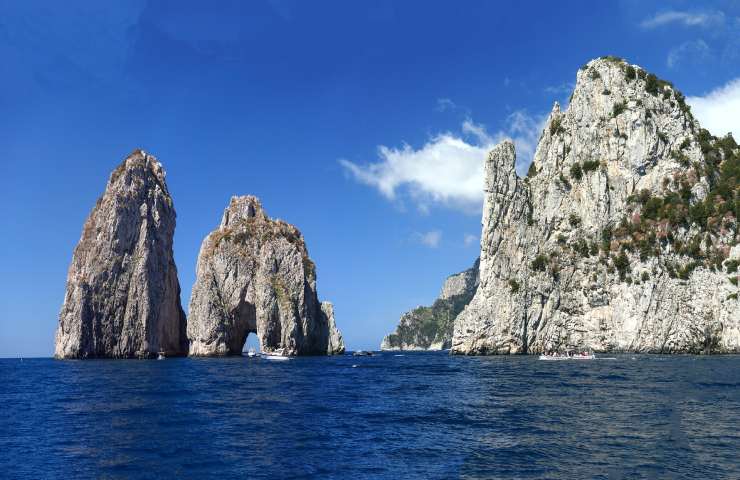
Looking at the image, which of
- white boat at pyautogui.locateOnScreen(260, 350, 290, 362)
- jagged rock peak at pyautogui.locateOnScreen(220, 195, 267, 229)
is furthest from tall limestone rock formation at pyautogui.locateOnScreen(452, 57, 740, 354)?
jagged rock peak at pyautogui.locateOnScreen(220, 195, 267, 229)

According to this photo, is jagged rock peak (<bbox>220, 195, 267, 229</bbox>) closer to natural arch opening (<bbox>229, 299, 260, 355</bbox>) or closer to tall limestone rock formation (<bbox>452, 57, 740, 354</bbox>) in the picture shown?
natural arch opening (<bbox>229, 299, 260, 355</bbox>)

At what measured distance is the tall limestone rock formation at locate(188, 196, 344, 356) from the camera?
135625mm

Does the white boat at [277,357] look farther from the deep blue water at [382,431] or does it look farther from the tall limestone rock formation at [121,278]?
the deep blue water at [382,431]

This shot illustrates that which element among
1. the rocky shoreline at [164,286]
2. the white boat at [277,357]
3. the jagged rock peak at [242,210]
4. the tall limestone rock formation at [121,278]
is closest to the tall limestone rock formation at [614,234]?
the white boat at [277,357]

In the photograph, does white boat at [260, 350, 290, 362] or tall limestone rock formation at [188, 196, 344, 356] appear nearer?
white boat at [260, 350, 290, 362]

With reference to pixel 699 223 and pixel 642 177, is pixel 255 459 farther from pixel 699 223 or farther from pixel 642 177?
pixel 642 177

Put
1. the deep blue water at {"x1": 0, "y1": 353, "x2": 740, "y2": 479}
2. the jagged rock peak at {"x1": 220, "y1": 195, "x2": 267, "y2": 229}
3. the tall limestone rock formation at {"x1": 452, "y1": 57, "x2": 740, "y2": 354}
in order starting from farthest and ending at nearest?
the jagged rock peak at {"x1": 220, "y1": 195, "x2": 267, "y2": 229} < the tall limestone rock formation at {"x1": 452, "y1": 57, "x2": 740, "y2": 354} < the deep blue water at {"x1": 0, "y1": 353, "x2": 740, "y2": 479}

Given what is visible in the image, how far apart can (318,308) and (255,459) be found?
5009 inches

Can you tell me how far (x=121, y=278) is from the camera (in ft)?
430

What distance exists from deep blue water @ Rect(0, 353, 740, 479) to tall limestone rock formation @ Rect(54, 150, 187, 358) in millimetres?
78415

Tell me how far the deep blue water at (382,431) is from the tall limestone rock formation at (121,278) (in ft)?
257

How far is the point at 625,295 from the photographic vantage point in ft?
400

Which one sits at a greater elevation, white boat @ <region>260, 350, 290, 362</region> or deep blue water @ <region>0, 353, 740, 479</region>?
deep blue water @ <region>0, 353, 740, 479</region>

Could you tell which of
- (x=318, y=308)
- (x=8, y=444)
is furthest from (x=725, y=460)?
(x=318, y=308)
